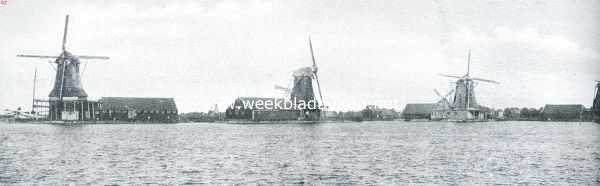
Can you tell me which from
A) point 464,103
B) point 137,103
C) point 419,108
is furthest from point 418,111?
point 137,103

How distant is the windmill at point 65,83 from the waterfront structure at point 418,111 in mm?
68108

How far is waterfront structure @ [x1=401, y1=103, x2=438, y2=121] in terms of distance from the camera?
123312 millimetres

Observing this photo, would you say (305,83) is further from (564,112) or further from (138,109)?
(564,112)

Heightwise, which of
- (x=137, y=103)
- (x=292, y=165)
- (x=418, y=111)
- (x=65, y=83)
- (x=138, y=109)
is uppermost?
(x=65, y=83)

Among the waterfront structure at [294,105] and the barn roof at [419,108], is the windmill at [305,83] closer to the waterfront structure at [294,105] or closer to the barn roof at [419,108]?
the waterfront structure at [294,105]

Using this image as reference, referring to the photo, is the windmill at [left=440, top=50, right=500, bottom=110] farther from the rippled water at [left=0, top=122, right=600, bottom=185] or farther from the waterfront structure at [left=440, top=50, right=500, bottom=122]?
the rippled water at [left=0, top=122, right=600, bottom=185]

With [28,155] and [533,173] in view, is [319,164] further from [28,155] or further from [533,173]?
[28,155]

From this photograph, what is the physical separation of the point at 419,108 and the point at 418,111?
0.70 meters

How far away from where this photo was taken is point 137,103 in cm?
8475

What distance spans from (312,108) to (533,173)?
6622 centimetres

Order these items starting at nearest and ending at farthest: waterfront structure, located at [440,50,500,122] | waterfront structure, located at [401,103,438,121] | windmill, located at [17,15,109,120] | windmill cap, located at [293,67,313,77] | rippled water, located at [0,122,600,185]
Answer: rippled water, located at [0,122,600,185] < windmill, located at [17,15,109,120] < windmill cap, located at [293,67,313,77] < waterfront structure, located at [440,50,500,122] < waterfront structure, located at [401,103,438,121]

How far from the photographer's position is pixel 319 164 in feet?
86.6

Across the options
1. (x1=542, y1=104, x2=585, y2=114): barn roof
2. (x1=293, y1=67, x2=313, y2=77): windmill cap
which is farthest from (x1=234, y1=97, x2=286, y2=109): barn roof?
(x1=542, y1=104, x2=585, y2=114): barn roof

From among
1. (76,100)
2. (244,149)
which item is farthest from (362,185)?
(76,100)
